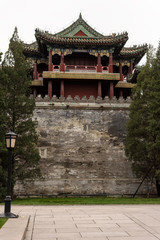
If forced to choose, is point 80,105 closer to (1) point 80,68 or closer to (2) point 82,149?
(2) point 82,149

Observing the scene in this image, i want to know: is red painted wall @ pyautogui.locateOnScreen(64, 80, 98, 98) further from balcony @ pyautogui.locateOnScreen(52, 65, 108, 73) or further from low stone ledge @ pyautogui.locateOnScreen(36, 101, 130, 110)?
low stone ledge @ pyautogui.locateOnScreen(36, 101, 130, 110)

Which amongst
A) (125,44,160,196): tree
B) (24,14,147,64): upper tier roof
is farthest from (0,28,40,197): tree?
(24,14,147,64): upper tier roof

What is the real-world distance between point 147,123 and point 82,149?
5.28m

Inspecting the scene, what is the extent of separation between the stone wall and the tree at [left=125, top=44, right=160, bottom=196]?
6.97ft

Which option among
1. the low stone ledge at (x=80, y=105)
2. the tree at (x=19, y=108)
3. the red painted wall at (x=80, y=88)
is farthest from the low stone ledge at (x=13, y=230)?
the red painted wall at (x=80, y=88)

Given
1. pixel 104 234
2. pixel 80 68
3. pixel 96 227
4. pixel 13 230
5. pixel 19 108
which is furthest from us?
pixel 80 68

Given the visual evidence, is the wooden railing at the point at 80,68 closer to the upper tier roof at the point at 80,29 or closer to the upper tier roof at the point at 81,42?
the upper tier roof at the point at 81,42

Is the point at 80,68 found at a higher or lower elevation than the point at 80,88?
higher

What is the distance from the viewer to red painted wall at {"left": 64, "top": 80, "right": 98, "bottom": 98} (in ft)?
81.8

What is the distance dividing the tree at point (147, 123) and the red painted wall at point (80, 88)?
275 inches

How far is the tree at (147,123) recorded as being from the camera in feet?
52.0

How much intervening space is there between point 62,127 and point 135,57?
11587 mm

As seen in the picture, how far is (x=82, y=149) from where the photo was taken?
19.9 m

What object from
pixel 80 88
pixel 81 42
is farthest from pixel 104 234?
pixel 81 42
